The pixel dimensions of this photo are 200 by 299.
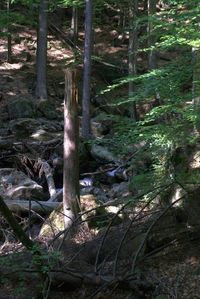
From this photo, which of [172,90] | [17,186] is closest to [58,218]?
[17,186]

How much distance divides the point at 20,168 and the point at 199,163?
24.3 feet

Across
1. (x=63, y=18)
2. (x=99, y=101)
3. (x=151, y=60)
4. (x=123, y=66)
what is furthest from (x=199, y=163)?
(x=63, y=18)

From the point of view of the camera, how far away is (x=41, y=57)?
2147 cm

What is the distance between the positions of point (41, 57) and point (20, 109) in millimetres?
3335

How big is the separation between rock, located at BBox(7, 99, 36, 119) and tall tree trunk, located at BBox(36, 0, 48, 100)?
1.46 meters

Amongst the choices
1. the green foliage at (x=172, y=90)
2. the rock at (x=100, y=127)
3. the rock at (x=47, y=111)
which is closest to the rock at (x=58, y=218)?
the green foliage at (x=172, y=90)

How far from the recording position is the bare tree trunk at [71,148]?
9250 millimetres

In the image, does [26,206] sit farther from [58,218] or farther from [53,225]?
[53,225]

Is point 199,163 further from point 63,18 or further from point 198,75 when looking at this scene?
point 63,18

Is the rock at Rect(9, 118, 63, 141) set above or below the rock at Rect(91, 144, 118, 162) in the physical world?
above

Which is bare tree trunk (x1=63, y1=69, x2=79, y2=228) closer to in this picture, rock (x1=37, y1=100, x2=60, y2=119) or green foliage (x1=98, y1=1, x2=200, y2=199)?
green foliage (x1=98, y1=1, x2=200, y2=199)

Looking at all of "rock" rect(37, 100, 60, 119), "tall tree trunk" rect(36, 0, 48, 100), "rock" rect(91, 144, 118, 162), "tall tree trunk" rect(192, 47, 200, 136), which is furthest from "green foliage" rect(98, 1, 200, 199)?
"tall tree trunk" rect(36, 0, 48, 100)

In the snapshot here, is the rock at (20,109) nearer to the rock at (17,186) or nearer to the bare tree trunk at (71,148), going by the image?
the rock at (17,186)

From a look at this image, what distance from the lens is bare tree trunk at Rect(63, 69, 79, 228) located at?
9250 millimetres
